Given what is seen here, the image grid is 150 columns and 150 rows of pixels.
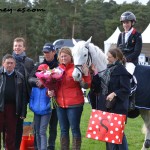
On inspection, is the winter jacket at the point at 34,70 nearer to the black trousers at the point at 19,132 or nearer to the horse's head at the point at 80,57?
the horse's head at the point at 80,57

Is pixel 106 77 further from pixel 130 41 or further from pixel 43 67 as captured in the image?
pixel 130 41

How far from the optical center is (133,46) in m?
5.83

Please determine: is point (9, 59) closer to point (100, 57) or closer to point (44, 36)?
point (100, 57)

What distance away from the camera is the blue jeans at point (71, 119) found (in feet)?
15.6

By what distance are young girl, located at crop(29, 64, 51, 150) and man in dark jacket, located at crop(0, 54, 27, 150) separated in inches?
5.7

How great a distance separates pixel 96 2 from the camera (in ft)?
225

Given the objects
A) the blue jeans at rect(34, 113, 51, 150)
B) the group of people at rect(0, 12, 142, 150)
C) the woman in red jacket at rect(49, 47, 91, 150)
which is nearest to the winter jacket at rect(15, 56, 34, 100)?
the group of people at rect(0, 12, 142, 150)

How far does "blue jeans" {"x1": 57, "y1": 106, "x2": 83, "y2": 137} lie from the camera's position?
4742 millimetres

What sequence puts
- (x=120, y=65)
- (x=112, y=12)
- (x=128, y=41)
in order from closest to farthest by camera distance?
(x=120, y=65) < (x=128, y=41) < (x=112, y=12)

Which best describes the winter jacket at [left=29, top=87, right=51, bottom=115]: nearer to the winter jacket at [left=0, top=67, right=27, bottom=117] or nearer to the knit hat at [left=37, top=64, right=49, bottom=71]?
the winter jacket at [left=0, top=67, right=27, bottom=117]

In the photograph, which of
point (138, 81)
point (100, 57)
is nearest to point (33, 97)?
point (100, 57)

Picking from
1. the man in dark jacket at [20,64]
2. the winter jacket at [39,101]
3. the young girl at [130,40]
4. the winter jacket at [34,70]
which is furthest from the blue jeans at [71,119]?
the young girl at [130,40]

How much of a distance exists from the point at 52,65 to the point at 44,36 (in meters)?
44.8

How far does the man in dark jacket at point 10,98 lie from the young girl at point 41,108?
15cm
